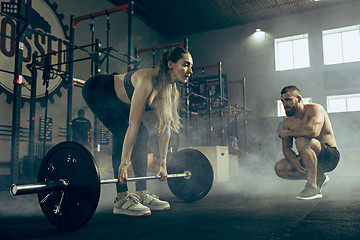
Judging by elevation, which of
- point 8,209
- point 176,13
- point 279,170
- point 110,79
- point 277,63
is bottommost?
point 8,209

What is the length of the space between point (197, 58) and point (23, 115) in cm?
551

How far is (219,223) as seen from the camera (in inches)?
50.4

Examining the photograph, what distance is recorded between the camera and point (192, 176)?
201cm

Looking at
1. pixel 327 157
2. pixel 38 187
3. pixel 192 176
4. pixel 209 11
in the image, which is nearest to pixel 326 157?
pixel 327 157

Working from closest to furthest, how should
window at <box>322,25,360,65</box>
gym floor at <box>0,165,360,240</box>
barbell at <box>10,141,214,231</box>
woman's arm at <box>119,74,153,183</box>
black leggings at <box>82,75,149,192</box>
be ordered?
gym floor at <box>0,165,360,240</box> → barbell at <box>10,141,214,231</box> → woman's arm at <box>119,74,153,183</box> → black leggings at <box>82,75,149,192</box> → window at <box>322,25,360,65</box>

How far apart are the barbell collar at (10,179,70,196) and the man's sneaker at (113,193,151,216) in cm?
36

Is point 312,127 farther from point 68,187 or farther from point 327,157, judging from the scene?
point 68,187

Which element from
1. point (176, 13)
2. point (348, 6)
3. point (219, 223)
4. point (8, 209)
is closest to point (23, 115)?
point (8, 209)

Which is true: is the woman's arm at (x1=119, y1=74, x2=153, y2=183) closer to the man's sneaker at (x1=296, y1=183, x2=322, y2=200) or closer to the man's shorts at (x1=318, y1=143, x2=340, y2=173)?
the man's sneaker at (x1=296, y1=183, x2=322, y2=200)

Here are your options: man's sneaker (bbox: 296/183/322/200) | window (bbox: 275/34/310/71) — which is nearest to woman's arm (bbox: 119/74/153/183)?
man's sneaker (bbox: 296/183/322/200)

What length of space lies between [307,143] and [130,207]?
50.2 inches

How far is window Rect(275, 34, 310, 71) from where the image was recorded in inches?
306

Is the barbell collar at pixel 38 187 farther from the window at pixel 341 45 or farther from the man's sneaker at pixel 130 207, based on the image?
the window at pixel 341 45

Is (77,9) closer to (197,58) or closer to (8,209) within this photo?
(197,58)
